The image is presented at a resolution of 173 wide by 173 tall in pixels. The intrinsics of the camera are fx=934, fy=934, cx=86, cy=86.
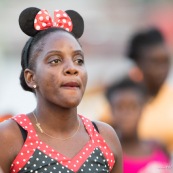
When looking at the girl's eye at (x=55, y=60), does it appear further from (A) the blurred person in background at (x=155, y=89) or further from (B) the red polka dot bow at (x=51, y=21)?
(A) the blurred person in background at (x=155, y=89)

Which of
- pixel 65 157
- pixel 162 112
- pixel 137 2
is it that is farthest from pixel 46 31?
pixel 137 2

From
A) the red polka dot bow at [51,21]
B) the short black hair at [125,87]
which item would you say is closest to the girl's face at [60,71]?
the red polka dot bow at [51,21]

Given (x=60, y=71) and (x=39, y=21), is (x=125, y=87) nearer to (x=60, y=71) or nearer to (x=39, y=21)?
(x=39, y=21)

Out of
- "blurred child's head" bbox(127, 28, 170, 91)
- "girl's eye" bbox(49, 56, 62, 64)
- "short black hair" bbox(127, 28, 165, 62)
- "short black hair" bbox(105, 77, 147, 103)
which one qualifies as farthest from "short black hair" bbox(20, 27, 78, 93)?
"short black hair" bbox(127, 28, 165, 62)

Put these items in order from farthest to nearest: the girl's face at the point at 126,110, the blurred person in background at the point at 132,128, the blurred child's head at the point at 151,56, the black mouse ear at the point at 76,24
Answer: the blurred child's head at the point at 151,56, the girl's face at the point at 126,110, the blurred person in background at the point at 132,128, the black mouse ear at the point at 76,24

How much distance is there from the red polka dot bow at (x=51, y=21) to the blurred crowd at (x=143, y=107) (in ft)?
5.52

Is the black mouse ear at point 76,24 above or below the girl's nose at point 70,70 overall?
above

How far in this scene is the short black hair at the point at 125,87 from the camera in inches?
323

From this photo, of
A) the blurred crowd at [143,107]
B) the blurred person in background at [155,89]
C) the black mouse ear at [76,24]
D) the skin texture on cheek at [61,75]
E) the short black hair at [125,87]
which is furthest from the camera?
the blurred person in background at [155,89]

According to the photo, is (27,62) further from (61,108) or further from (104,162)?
(104,162)

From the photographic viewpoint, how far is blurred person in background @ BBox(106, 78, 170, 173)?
7.59 meters

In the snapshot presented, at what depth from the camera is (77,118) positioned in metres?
5.91

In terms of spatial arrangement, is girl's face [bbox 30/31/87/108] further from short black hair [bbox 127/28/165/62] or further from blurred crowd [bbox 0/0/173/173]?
short black hair [bbox 127/28/165/62]

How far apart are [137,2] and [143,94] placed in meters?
8.37
